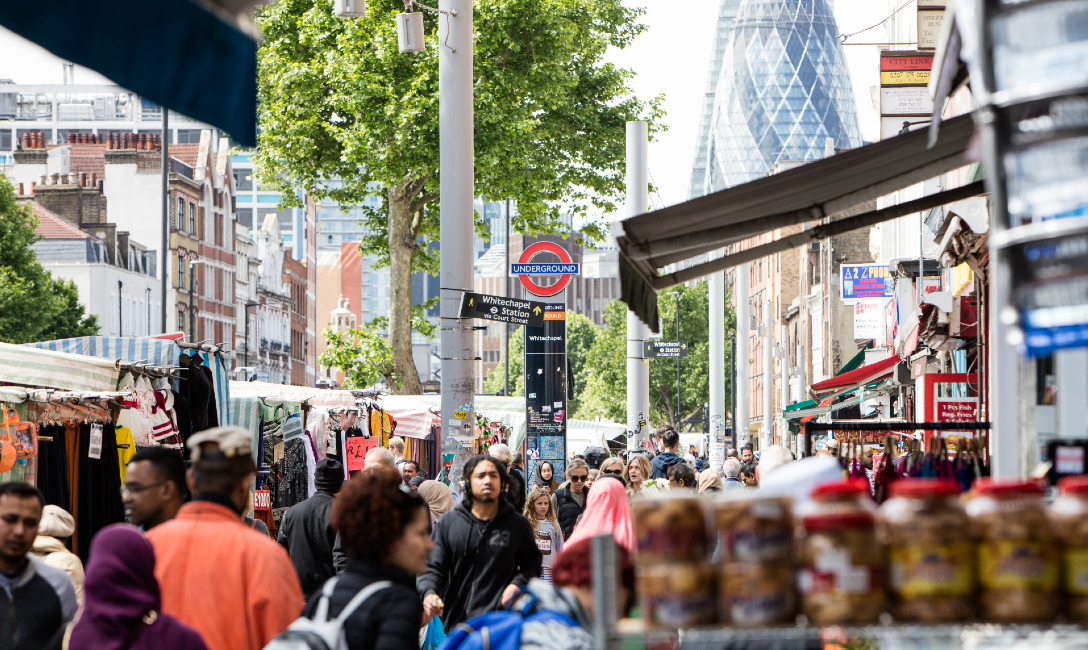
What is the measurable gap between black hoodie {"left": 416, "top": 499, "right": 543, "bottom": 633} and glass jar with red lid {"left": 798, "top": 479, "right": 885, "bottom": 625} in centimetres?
442

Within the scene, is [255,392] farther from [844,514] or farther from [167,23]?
[844,514]

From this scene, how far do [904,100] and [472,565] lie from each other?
35.1 feet

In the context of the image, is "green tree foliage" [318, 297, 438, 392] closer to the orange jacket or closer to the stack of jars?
the orange jacket

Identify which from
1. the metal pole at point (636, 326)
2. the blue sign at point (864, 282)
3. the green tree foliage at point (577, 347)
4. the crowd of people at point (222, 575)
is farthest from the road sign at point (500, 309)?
the green tree foliage at point (577, 347)

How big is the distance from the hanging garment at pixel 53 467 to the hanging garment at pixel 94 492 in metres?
0.14

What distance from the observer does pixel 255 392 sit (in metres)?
16.8

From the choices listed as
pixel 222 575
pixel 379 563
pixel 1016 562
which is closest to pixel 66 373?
pixel 222 575

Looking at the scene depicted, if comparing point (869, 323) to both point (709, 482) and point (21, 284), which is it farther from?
point (21, 284)

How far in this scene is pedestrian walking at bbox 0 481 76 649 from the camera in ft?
17.0

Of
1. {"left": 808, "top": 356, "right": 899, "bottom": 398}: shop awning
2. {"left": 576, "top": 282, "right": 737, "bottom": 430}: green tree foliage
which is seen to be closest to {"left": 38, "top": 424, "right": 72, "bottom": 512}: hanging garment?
{"left": 808, "top": 356, "right": 899, "bottom": 398}: shop awning

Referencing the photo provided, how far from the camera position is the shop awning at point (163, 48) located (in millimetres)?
3496

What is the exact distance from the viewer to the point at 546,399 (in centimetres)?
1997

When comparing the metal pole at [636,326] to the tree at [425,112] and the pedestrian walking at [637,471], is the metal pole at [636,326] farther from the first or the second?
the pedestrian walking at [637,471]

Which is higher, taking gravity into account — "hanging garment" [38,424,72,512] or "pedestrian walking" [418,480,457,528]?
"hanging garment" [38,424,72,512]
